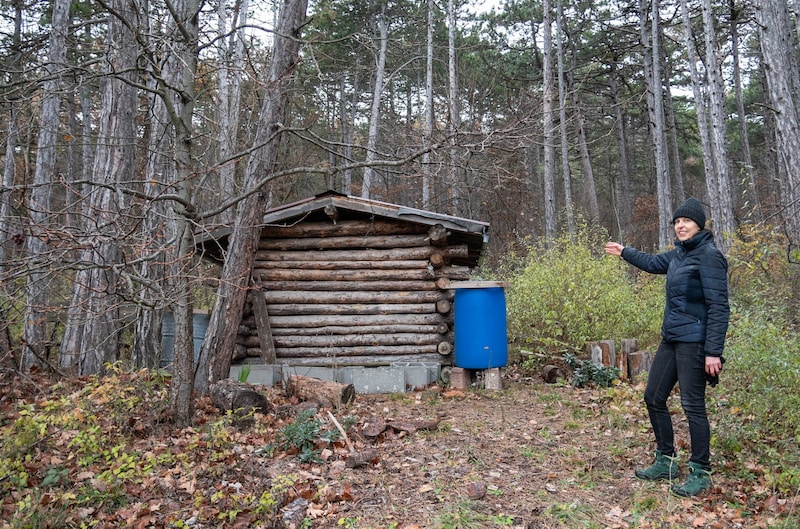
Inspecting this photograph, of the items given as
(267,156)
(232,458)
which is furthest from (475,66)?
(232,458)

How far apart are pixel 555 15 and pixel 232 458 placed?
22739 mm

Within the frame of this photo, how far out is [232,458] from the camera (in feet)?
18.1

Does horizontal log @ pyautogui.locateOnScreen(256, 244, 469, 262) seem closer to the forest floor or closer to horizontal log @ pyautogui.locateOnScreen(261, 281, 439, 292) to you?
horizontal log @ pyautogui.locateOnScreen(261, 281, 439, 292)

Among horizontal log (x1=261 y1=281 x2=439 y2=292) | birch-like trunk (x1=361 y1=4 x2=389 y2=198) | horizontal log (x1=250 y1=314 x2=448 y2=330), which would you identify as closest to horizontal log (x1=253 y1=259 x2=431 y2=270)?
horizontal log (x1=261 y1=281 x2=439 y2=292)

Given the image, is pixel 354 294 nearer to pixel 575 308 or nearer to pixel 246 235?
pixel 246 235

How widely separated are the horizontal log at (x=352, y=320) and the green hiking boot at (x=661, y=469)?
15.8 ft

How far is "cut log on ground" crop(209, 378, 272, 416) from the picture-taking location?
671 centimetres

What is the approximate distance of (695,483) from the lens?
441 centimetres

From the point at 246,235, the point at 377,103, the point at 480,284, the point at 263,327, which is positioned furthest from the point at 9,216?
the point at 377,103

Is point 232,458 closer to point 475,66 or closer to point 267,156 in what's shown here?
point 267,156

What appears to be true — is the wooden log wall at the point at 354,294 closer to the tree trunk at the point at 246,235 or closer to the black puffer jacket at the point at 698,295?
the tree trunk at the point at 246,235

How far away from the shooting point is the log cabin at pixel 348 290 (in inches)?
364

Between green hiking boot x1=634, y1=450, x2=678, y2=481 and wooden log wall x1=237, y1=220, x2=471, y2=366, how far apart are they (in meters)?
4.61

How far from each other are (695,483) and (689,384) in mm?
773
